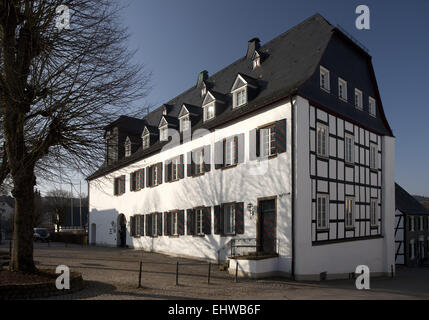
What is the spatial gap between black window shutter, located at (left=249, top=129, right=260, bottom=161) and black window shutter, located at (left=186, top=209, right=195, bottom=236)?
591 cm

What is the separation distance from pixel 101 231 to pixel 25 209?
24.8 m

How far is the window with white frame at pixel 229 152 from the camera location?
1938 centimetres

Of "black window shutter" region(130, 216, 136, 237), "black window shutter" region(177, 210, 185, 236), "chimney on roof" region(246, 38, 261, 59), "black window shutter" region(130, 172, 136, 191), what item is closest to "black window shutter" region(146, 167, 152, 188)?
"black window shutter" region(130, 172, 136, 191)

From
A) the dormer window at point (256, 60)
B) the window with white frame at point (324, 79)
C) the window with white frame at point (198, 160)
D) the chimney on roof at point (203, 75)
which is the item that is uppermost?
the chimney on roof at point (203, 75)

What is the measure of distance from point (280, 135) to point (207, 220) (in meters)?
6.52

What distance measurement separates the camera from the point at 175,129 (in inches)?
1020

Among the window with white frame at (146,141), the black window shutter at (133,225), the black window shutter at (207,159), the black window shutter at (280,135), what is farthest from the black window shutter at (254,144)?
the black window shutter at (133,225)

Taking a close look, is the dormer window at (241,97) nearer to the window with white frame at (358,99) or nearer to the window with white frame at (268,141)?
the window with white frame at (268,141)

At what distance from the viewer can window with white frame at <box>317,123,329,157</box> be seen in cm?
1727

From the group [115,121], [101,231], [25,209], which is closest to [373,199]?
[115,121]

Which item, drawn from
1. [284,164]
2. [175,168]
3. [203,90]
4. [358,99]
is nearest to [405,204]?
[358,99]

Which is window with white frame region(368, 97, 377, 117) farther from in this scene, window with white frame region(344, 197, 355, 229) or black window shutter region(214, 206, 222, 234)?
black window shutter region(214, 206, 222, 234)

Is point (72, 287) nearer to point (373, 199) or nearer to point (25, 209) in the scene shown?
point (25, 209)

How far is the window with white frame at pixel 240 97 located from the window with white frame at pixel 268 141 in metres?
2.37
